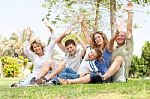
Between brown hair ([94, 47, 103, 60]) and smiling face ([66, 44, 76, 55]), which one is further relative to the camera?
smiling face ([66, 44, 76, 55])

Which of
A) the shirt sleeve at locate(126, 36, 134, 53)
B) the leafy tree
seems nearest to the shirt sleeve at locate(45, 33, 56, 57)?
the shirt sleeve at locate(126, 36, 134, 53)

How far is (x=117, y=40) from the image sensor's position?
967 cm

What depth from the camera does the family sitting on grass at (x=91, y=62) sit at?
30.5ft

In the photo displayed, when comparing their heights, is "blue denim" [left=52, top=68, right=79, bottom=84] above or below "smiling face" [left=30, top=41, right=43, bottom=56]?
below

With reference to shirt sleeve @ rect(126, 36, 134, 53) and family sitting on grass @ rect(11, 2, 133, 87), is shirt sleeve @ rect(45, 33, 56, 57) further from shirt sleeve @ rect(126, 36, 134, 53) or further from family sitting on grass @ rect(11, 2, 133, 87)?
shirt sleeve @ rect(126, 36, 134, 53)

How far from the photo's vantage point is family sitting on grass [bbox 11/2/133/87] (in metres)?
9.29

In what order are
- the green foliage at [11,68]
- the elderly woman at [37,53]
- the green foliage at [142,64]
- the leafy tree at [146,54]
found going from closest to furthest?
the elderly woman at [37,53]
the green foliage at [142,64]
the leafy tree at [146,54]
the green foliage at [11,68]

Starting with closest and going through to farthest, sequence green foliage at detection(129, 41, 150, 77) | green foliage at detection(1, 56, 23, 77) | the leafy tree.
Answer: green foliage at detection(129, 41, 150, 77), the leafy tree, green foliage at detection(1, 56, 23, 77)

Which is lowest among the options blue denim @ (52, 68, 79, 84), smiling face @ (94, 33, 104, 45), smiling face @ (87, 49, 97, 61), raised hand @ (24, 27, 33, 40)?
blue denim @ (52, 68, 79, 84)

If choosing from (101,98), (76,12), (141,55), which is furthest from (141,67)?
(101,98)

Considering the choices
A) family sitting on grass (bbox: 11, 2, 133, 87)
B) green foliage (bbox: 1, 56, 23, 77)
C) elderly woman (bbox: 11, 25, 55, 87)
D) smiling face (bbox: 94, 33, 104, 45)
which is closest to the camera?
family sitting on grass (bbox: 11, 2, 133, 87)

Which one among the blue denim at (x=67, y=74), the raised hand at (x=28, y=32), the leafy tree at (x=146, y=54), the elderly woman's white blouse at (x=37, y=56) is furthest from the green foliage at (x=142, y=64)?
the blue denim at (x=67, y=74)

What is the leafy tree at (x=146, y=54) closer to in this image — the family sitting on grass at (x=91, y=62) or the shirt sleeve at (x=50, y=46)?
the family sitting on grass at (x=91, y=62)

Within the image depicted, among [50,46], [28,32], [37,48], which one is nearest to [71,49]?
[50,46]
